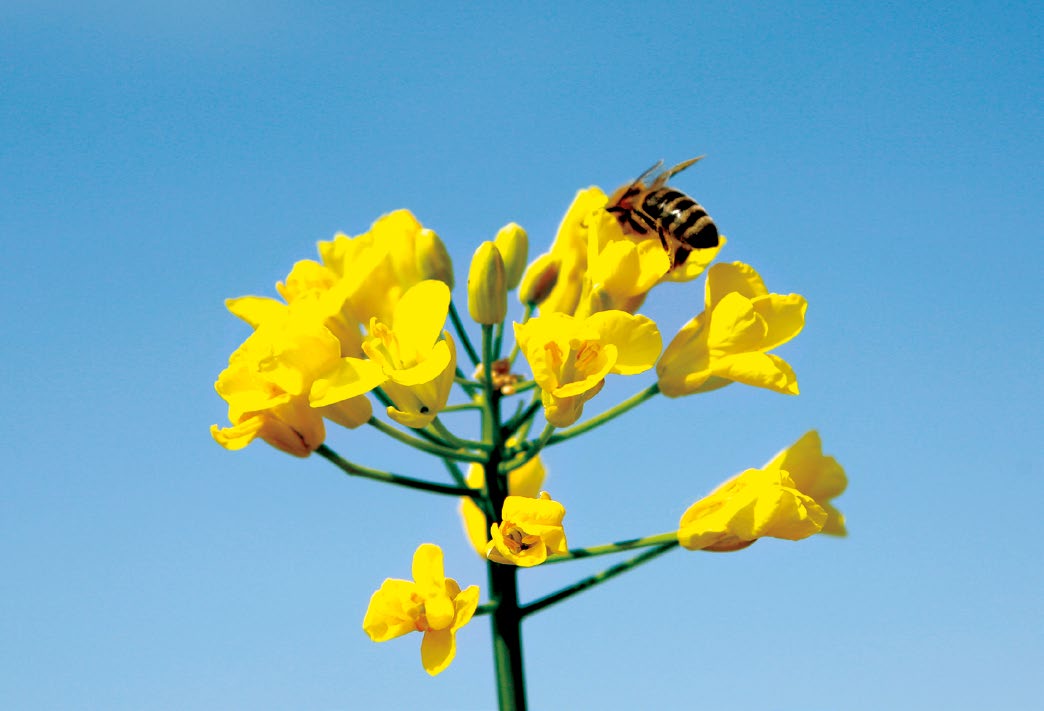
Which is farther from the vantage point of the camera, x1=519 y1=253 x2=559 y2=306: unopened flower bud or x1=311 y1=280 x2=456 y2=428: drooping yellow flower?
x1=519 y1=253 x2=559 y2=306: unopened flower bud

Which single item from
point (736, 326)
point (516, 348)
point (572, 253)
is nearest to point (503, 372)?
point (516, 348)

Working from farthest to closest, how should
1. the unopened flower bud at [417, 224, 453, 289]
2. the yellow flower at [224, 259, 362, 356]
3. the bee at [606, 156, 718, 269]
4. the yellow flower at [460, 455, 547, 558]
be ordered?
the yellow flower at [460, 455, 547, 558] < the unopened flower bud at [417, 224, 453, 289] < the bee at [606, 156, 718, 269] < the yellow flower at [224, 259, 362, 356]

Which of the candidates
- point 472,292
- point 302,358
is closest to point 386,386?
point 302,358

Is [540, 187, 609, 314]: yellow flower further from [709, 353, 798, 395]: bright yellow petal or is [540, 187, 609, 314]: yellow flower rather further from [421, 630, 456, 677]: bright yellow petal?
[421, 630, 456, 677]: bright yellow petal

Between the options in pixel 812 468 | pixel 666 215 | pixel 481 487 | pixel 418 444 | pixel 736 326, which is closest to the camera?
pixel 736 326

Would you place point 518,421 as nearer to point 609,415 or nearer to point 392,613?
point 609,415

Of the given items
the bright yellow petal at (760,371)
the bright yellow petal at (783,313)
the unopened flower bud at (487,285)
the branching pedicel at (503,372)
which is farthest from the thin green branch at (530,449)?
the bright yellow petal at (783,313)

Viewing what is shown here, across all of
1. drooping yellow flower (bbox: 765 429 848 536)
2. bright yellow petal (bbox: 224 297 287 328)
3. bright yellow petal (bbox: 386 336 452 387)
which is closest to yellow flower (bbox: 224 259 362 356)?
bright yellow petal (bbox: 224 297 287 328)
